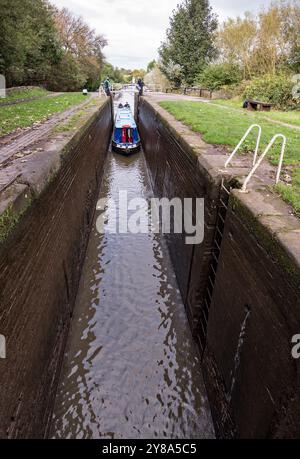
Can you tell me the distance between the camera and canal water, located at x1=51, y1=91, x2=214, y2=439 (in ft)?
14.2

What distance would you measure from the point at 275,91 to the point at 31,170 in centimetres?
1772

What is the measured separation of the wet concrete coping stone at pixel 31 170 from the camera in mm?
3273

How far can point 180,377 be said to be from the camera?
5016 mm

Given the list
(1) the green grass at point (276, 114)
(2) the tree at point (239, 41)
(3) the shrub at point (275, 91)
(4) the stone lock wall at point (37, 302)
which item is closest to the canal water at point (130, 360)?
(4) the stone lock wall at point (37, 302)

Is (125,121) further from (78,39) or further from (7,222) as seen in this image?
(78,39)

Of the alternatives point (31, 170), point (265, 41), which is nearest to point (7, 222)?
point (31, 170)

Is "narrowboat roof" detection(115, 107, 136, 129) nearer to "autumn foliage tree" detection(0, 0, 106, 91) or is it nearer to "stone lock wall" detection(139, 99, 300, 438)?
"autumn foliage tree" detection(0, 0, 106, 91)

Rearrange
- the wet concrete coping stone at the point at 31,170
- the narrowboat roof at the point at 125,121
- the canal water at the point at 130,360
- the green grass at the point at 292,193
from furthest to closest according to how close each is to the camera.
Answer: the narrowboat roof at the point at 125,121, the canal water at the point at 130,360, the green grass at the point at 292,193, the wet concrete coping stone at the point at 31,170

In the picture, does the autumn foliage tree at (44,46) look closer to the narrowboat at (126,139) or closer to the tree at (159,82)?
the narrowboat at (126,139)

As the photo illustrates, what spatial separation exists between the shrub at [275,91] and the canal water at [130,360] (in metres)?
14.1

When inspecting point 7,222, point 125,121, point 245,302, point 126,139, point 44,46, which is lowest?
point 245,302

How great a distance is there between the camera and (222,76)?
24.9 m

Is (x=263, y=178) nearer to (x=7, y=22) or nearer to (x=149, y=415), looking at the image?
(x=149, y=415)

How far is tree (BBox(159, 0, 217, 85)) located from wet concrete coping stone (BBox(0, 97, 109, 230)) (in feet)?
97.4
